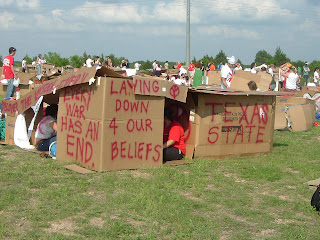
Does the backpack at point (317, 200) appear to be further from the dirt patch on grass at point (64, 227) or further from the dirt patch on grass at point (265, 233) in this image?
the dirt patch on grass at point (64, 227)

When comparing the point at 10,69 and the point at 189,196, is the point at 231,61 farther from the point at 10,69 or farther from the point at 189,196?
the point at 189,196

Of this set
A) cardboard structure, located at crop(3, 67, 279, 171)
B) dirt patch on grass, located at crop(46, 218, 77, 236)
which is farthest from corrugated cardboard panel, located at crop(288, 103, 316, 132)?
dirt patch on grass, located at crop(46, 218, 77, 236)

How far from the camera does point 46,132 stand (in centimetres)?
810

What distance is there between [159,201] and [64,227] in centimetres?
123

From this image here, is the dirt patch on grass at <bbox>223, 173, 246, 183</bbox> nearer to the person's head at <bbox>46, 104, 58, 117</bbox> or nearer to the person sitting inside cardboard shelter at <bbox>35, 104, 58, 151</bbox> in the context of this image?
the person sitting inside cardboard shelter at <bbox>35, 104, 58, 151</bbox>

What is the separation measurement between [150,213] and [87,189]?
120cm

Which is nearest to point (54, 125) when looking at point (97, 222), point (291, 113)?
point (97, 222)

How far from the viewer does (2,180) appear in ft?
19.5

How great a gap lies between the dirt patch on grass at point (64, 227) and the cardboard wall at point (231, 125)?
11.6 ft

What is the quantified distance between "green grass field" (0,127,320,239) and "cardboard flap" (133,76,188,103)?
3.78ft

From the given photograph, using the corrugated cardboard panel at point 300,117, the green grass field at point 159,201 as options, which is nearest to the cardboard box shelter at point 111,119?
the green grass field at point 159,201

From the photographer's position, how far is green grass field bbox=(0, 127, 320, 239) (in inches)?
171

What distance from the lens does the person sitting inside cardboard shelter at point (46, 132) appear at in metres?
7.97

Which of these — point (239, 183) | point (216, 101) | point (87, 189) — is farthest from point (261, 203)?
point (216, 101)
